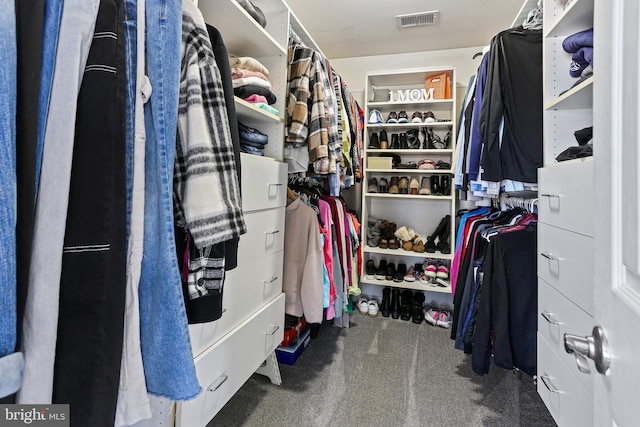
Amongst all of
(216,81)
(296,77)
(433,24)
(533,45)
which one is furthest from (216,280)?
(433,24)

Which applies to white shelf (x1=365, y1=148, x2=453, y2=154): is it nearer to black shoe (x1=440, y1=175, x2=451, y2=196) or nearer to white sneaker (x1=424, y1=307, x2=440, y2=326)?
black shoe (x1=440, y1=175, x2=451, y2=196)

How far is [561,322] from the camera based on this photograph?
1.01 meters

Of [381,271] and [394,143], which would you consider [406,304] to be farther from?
[394,143]

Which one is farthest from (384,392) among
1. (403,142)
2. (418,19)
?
(418,19)

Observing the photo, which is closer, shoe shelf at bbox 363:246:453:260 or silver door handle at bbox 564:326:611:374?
silver door handle at bbox 564:326:611:374

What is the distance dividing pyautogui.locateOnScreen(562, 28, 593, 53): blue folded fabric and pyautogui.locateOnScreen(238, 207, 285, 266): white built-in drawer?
52.3 inches

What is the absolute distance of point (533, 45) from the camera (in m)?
1.49

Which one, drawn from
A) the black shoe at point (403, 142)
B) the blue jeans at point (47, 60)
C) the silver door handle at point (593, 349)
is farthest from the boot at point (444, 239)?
the blue jeans at point (47, 60)

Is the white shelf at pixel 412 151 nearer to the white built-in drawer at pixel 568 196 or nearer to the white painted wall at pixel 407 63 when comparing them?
the white painted wall at pixel 407 63

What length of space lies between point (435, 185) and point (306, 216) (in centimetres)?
150

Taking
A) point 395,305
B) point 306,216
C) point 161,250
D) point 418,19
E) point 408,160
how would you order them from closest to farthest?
point 161,250 → point 306,216 → point 418,19 → point 395,305 → point 408,160

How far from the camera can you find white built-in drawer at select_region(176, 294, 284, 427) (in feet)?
3.08

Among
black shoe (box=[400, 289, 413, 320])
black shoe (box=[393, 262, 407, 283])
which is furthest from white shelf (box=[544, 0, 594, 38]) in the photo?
black shoe (box=[400, 289, 413, 320])

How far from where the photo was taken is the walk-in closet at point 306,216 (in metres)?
0.44
